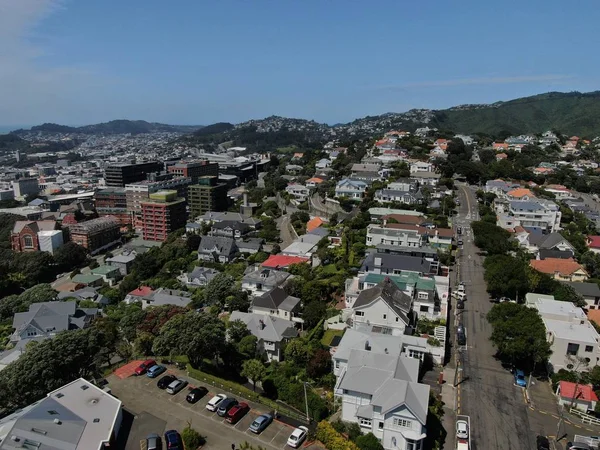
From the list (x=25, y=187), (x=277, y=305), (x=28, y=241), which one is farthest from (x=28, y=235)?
(x=25, y=187)

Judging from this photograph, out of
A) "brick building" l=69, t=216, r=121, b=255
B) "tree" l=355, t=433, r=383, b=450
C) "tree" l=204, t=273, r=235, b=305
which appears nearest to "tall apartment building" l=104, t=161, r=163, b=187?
"brick building" l=69, t=216, r=121, b=255

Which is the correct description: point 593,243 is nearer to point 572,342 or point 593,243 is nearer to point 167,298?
point 572,342

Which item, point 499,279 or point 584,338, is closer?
point 584,338

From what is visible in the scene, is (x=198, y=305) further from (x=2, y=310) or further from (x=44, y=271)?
(x=44, y=271)

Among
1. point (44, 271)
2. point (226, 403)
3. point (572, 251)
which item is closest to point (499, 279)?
point (572, 251)

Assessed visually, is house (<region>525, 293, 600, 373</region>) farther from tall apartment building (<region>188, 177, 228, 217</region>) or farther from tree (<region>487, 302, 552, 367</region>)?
tall apartment building (<region>188, 177, 228, 217</region>)
